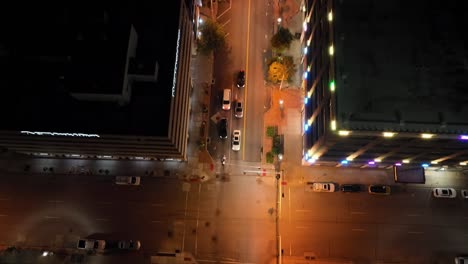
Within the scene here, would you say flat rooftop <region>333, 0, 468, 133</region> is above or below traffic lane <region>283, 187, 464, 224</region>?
above

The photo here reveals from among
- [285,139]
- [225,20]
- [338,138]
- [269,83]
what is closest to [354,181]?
[285,139]

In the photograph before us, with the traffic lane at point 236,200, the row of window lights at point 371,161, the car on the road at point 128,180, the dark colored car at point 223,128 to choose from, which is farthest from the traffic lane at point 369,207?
the car on the road at point 128,180

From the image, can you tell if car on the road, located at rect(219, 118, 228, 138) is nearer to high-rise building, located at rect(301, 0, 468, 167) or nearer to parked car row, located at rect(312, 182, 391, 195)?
parked car row, located at rect(312, 182, 391, 195)

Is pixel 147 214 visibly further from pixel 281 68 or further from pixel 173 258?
pixel 281 68

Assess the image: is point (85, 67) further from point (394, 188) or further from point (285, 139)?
point (394, 188)

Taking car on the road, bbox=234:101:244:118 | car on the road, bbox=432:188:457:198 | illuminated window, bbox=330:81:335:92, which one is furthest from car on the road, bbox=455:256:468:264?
car on the road, bbox=234:101:244:118

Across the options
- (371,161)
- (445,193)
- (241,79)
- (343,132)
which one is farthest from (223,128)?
(445,193)

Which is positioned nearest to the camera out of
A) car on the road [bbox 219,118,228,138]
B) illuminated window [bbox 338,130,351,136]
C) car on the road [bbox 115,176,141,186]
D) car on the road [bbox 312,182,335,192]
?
illuminated window [bbox 338,130,351,136]
